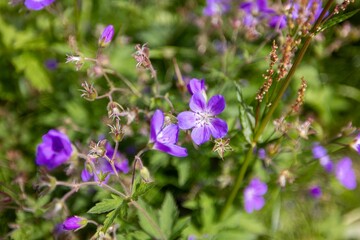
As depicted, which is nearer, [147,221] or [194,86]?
[194,86]

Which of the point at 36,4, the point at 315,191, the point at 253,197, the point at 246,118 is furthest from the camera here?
the point at 315,191

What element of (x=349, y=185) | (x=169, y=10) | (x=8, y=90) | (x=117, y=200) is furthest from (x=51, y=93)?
(x=349, y=185)

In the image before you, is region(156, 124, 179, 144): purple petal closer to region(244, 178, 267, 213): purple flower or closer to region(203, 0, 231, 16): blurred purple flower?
region(244, 178, 267, 213): purple flower

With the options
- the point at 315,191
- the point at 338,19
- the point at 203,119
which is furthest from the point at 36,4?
the point at 315,191

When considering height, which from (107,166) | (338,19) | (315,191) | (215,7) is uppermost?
(338,19)

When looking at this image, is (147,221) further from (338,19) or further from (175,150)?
(338,19)

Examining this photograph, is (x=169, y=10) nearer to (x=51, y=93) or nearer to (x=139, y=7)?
(x=139, y=7)
